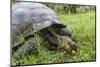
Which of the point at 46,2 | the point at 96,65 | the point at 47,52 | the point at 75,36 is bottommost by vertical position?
the point at 96,65

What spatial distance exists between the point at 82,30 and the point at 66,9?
1.15 ft

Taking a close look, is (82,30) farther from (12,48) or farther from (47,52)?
(12,48)

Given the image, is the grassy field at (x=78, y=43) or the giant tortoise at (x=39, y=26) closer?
the giant tortoise at (x=39, y=26)

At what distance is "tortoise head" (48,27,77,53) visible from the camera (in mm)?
2484

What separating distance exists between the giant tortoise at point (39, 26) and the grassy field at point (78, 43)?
0.08m

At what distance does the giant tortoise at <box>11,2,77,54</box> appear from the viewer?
2328 mm

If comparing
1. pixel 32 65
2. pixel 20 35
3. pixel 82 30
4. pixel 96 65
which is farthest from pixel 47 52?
pixel 96 65

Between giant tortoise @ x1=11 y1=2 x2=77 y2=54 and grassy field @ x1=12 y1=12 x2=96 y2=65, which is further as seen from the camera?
→ grassy field @ x1=12 y1=12 x2=96 y2=65

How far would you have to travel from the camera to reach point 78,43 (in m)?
2.62

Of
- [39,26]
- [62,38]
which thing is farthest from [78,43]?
[39,26]

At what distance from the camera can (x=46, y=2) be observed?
2471mm

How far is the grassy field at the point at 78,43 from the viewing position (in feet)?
8.01

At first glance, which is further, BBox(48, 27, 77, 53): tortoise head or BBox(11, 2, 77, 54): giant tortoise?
BBox(48, 27, 77, 53): tortoise head

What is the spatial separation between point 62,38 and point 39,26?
0.34 meters
